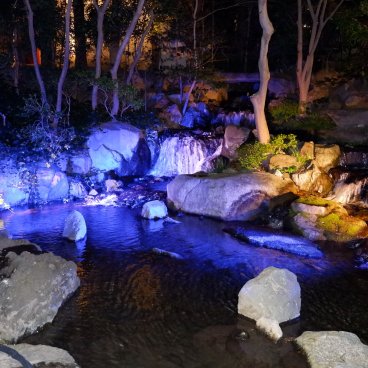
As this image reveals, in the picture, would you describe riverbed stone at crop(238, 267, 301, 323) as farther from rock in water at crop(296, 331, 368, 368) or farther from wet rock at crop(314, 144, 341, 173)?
wet rock at crop(314, 144, 341, 173)

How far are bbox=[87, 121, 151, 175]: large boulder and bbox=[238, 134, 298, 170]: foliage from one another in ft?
16.1

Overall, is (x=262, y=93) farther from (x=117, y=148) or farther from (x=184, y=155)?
(x=117, y=148)

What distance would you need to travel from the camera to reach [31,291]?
22.0 ft

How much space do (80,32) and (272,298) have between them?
18617 mm

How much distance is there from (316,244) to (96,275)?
232 inches

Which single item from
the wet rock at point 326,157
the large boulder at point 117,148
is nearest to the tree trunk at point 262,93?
the wet rock at point 326,157

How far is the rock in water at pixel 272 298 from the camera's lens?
682cm

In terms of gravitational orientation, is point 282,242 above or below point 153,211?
below

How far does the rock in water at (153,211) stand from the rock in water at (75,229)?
252 cm

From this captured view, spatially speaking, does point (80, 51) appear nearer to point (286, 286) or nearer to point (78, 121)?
point (78, 121)

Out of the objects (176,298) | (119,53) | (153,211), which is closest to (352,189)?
(153,211)

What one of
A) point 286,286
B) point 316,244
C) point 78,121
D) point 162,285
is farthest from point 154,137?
point 286,286

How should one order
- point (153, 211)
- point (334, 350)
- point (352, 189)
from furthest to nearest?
1. point (352, 189)
2. point (153, 211)
3. point (334, 350)

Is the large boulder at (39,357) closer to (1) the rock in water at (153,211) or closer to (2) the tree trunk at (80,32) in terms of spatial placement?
(1) the rock in water at (153,211)
